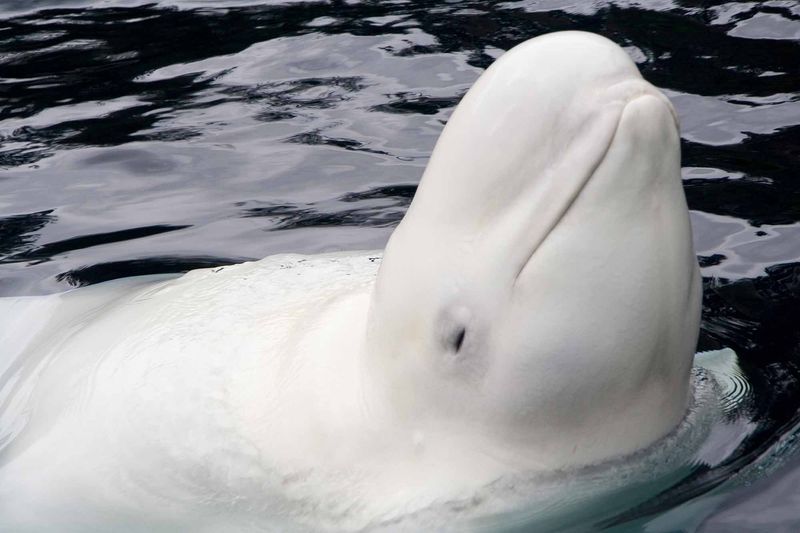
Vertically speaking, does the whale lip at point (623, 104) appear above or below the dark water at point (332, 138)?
above

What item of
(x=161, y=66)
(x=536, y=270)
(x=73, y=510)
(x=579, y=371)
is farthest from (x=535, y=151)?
(x=161, y=66)

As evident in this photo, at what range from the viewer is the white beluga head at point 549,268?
420 centimetres

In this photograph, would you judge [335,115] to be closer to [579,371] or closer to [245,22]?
[245,22]

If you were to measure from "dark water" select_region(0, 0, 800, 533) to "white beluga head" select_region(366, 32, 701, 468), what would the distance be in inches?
26.7

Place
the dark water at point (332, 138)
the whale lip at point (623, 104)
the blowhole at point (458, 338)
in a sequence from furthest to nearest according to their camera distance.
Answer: the dark water at point (332, 138) < the blowhole at point (458, 338) < the whale lip at point (623, 104)

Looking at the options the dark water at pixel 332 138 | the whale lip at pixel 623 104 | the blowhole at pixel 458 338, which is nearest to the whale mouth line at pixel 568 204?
the whale lip at pixel 623 104

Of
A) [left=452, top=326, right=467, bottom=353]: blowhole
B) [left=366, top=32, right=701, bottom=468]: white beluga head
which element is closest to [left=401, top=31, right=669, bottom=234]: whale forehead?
[left=366, top=32, right=701, bottom=468]: white beluga head

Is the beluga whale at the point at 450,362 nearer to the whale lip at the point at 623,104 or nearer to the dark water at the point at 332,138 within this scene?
the whale lip at the point at 623,104

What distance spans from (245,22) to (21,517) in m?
6.85

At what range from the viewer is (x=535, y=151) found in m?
4.27

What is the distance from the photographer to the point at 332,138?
9250mm

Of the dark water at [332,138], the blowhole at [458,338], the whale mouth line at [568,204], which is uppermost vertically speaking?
the whale mouth line at [568,204]

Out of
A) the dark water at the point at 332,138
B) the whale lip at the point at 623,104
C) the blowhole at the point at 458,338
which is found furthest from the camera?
the dark water at the point at 332,138

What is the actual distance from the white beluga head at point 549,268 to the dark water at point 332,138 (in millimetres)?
679
